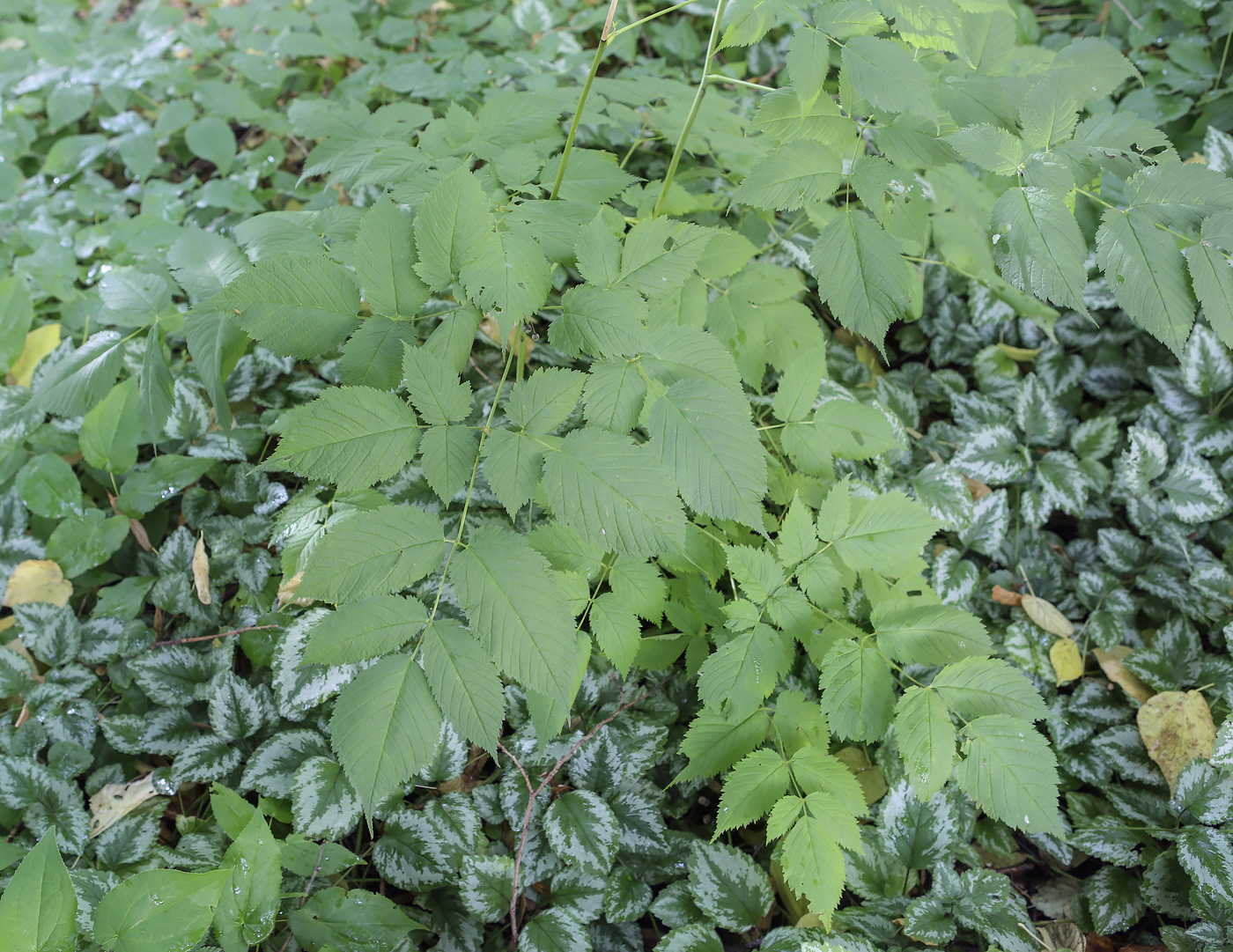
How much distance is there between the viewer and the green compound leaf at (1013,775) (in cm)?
131

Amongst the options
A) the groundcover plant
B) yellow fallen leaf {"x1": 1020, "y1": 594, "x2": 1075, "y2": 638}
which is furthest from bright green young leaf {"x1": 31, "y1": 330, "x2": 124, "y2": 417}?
yellow fallen leaf {"x1": 1020, "y1": 594, "x2": 1075, "y2": 638}

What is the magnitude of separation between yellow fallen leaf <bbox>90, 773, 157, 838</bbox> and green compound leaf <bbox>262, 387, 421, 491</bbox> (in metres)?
1.19

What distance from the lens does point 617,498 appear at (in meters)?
1.19

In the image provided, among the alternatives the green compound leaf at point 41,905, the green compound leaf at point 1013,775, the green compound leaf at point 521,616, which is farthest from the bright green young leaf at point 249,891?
the green compound leaf at point 1013,775

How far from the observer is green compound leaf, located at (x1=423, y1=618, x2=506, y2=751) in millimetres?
1099

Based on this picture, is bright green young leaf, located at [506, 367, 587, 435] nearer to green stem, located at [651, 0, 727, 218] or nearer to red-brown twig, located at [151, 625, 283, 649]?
green stem, located at [651, 0, 727, 218]

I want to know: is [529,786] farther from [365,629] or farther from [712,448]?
[712,448]

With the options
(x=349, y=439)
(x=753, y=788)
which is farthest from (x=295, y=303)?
(x=753, y=788)

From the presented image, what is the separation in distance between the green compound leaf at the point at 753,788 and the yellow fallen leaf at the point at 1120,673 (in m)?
1.22

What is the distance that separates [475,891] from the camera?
5.37 feet

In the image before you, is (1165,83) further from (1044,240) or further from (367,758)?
(367,758)

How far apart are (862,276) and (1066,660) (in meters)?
1.43

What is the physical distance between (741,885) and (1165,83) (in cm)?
320

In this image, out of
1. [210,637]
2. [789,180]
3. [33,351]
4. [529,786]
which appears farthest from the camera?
[33,351]
